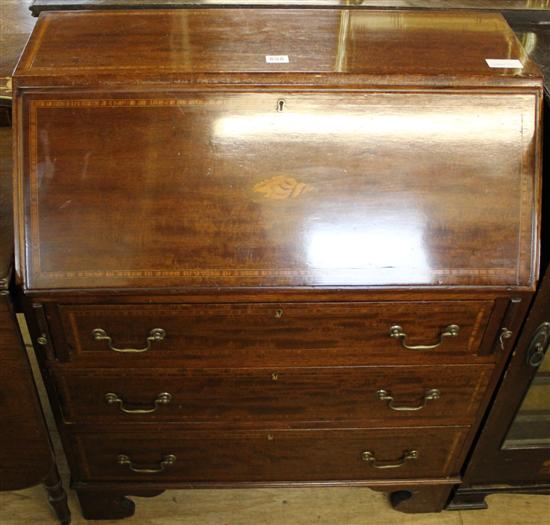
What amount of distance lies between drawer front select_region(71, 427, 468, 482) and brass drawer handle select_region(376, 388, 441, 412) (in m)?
0.09

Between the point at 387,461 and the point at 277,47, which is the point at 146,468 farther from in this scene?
the point at 277,47

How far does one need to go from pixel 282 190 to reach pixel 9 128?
0.68 meters

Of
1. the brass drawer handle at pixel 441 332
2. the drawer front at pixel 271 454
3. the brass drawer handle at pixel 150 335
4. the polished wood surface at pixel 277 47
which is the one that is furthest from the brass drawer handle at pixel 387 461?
the polished wood surface at pixel 277 47

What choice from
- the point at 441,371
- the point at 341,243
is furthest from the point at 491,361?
the point at 341,243

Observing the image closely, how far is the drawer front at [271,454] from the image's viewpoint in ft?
5.00

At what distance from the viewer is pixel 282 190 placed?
3.93 feet

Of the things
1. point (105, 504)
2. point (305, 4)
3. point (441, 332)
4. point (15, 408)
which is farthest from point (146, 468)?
point (305, 4)

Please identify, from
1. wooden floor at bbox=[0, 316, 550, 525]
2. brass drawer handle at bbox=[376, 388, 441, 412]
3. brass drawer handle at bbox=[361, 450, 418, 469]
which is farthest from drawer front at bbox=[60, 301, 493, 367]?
wooden floor at bbox=[0, 316, 550, 525]

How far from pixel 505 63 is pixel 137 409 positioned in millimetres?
1039

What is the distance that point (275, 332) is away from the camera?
129cm

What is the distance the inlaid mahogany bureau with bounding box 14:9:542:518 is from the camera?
1177 millimetres

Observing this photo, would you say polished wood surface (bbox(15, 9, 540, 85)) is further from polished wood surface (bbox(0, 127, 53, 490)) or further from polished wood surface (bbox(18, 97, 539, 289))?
polished wood surface (bbox(0, 127, 53, 490))

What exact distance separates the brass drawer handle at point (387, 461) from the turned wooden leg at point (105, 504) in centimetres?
53

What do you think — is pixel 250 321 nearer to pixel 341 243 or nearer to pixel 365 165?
pixel 341 243
